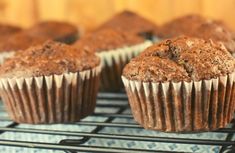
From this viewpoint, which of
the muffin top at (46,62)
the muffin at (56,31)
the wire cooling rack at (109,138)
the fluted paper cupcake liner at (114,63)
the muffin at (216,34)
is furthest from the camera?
the muffin at (56,31)

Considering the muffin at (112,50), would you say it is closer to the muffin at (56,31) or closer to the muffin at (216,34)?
the muffin at (216,34)

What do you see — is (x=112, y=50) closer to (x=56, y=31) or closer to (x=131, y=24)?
(x=131, y=24)

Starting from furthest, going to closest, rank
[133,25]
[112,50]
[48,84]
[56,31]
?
[56,31] < [133,25] < [112,50] < [48,84]

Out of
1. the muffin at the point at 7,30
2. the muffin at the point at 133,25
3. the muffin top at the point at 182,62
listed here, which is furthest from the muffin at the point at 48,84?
the muffin at the point at 7,30

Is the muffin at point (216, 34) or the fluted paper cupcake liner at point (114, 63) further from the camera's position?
the fluted paper cupcake liner at point (114, 63)

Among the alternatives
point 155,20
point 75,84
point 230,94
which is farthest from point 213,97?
point 155,20

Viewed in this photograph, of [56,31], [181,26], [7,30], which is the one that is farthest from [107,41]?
[7,30]
